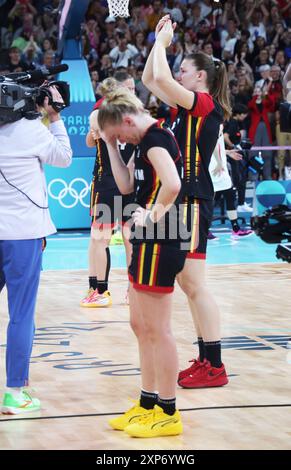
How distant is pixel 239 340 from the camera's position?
7672mm

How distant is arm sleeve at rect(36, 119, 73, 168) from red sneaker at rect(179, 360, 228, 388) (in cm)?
162

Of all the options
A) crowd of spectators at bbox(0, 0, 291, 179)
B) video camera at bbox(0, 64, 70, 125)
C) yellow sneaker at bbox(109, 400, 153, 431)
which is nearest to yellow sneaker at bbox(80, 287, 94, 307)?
video camera at bbox(0, 64, 70, 125)

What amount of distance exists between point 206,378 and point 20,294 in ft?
4.66

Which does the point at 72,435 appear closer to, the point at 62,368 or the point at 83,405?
the point at 83,405

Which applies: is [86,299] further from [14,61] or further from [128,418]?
[14,61]

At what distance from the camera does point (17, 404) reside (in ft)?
18.5

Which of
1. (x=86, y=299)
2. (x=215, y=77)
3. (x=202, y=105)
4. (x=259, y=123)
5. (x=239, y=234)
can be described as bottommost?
(x=239, y=234)

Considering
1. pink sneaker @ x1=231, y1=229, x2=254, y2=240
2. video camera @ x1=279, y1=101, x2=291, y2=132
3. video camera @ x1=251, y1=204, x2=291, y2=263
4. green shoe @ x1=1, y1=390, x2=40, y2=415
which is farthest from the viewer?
pink sneaker @ x1=231, y1=229, x2=254, y2=240

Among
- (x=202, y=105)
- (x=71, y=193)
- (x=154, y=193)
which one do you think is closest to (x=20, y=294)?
(x=154, y=193)

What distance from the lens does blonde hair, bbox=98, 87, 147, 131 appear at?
5055 mm

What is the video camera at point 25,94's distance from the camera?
5457 mm

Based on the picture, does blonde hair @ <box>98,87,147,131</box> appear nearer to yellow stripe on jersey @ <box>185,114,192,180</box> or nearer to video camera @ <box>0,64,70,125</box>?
video camera @ <box>0,64,70,125</box>

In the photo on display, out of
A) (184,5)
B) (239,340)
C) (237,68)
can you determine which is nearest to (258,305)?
(239,340)
